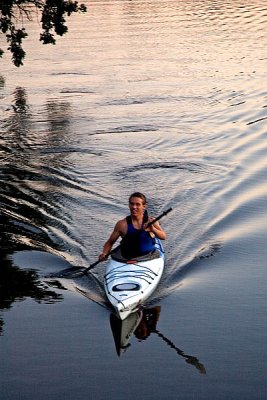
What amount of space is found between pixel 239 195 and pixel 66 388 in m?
10.6

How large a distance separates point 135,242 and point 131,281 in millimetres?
957

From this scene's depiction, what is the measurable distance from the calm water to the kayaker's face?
1.83m

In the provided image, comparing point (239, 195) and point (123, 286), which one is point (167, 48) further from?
point (123, 286)

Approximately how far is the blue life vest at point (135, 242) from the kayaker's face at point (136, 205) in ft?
1.26

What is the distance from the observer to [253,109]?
3234 cm

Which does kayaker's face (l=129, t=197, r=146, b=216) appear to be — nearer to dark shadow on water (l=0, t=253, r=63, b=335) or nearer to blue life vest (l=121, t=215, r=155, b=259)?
blue life vest (l=121, t=215, r=155, b=259)

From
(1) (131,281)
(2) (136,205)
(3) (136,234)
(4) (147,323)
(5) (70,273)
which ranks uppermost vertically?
(2) (136,205)

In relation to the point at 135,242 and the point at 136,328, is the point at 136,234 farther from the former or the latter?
the point at 136,328

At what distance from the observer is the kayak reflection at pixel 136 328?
1396cm

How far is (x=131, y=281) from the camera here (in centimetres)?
1481

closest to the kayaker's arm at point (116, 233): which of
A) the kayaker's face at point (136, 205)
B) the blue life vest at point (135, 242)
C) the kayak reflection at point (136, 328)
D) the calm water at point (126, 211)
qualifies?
the blue life vest at point (135, 242)

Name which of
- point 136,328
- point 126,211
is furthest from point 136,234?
point 126,211

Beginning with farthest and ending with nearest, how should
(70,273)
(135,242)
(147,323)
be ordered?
(70,273) < (135,242) < (147,323)

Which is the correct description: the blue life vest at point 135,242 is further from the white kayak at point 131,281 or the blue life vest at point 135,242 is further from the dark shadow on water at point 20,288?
the dark shadow on water at point 20,288
